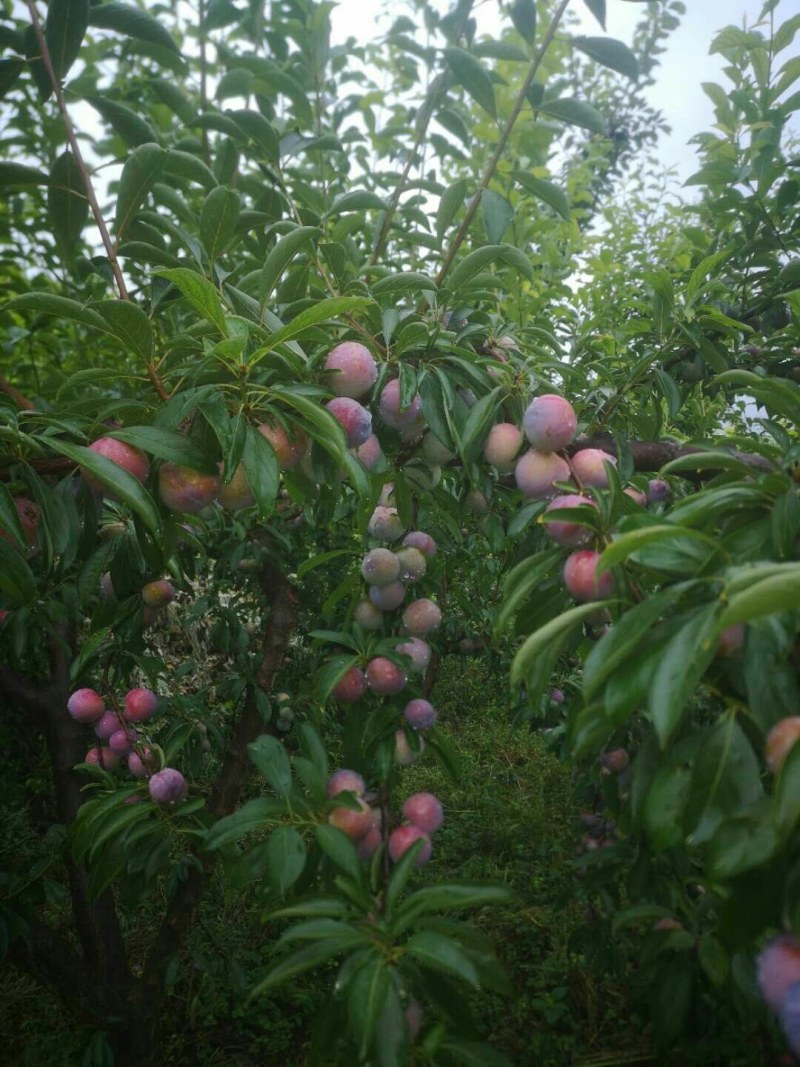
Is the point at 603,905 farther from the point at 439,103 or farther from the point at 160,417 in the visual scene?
the point at 439,103

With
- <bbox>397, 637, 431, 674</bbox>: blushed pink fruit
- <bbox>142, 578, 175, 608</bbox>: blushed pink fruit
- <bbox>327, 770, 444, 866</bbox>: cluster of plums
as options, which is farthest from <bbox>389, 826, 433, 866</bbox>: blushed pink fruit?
<bbox>142, 578, 175, 608</bbox>: blushed pink fruit

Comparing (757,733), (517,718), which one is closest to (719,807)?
(757,733)

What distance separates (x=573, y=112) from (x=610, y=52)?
9 cm

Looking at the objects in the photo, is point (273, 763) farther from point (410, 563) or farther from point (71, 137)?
point (71, 137)

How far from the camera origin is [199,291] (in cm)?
60

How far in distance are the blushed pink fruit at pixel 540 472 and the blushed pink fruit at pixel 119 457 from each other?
0.43m

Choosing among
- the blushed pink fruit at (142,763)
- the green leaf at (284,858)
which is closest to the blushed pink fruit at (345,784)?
the green leaf at (284,858)

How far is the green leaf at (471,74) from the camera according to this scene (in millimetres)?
958

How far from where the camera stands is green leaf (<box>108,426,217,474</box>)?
0.65m

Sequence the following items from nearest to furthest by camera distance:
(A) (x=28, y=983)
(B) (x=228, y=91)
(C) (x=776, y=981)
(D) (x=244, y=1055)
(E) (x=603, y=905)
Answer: (C) (x=776, y=981) < (B) (x=228, y=91) < (E) (x=603, y=905) < (D) (x=244, y=1055) < (A) (x=28, y=983)

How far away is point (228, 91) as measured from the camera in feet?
3.91

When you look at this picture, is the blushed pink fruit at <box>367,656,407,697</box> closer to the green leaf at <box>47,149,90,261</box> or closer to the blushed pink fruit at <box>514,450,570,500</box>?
the blushed pink fruit at <box>514,450,570,500</box>

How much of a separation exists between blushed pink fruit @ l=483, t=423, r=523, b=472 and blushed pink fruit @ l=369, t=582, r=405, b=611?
26 cm

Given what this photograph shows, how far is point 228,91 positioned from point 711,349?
2.99ft
